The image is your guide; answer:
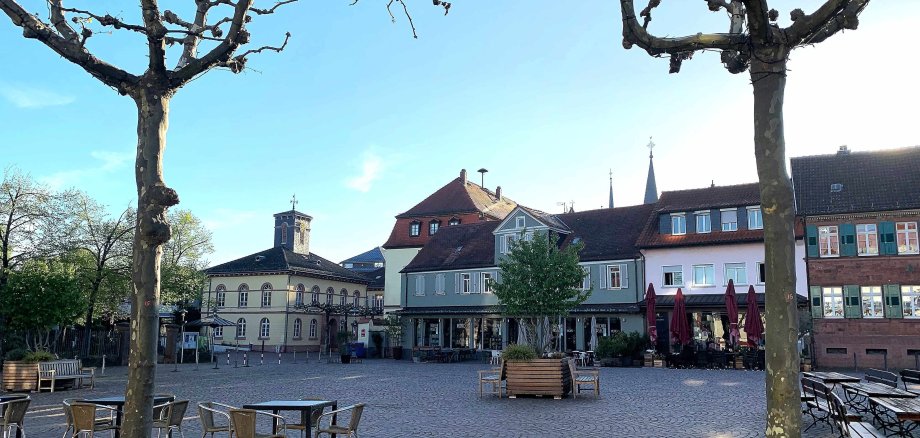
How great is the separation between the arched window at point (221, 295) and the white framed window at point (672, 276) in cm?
3850

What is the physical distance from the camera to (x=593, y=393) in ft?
63.2

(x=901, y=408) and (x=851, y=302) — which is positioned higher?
(x=851, y=302)

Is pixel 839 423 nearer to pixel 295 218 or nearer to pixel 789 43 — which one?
pixel 789 43

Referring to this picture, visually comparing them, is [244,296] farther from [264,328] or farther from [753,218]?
[753,218]

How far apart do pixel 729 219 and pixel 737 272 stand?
2.81 metres

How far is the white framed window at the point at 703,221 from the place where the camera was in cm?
3844

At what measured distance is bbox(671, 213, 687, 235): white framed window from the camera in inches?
1547

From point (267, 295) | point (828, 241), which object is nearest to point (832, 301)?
point (828, 241)

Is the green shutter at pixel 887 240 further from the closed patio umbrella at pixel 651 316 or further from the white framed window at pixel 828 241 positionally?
the closed patio umbrella at pixel 651 316

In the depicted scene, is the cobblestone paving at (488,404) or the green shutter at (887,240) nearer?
the cobblestone paving at (488,404)

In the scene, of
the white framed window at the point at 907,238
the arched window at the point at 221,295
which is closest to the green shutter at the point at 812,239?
the white framed window at the point at 907,238

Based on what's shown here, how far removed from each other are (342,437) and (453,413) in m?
3.58

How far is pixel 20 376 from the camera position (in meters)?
20.2

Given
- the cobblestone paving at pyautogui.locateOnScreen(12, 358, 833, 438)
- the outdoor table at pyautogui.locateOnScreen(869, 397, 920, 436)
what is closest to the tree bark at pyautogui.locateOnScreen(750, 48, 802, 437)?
the outdoor table at pyautogui.locateOnScreen(869, 397, 920, 436)
